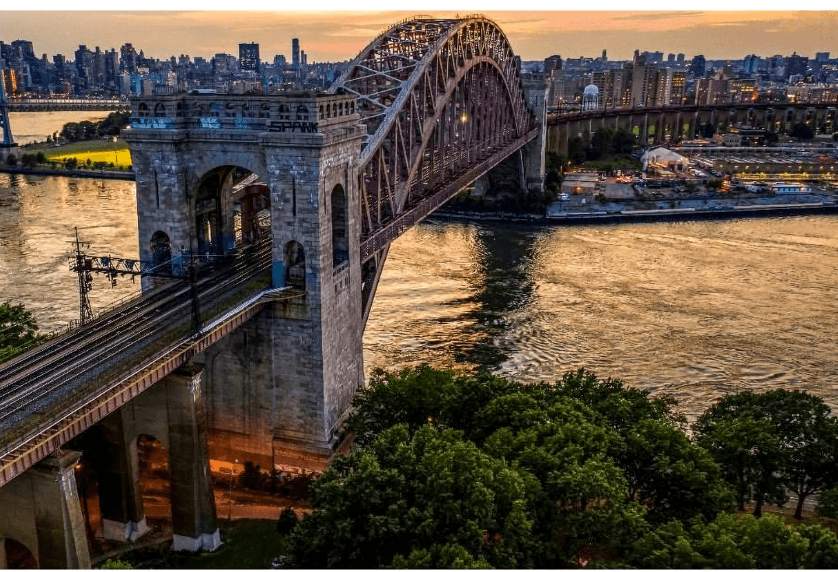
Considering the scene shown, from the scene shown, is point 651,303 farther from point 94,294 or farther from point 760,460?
point 94,294

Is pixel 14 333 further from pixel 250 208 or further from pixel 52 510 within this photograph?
pixel 52 510

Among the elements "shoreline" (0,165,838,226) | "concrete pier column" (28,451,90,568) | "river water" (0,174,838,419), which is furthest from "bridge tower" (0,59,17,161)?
"concrete pier column" (28,451,90,568)

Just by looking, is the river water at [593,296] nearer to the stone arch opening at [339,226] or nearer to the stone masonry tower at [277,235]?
the stone arch opening at [339,226]

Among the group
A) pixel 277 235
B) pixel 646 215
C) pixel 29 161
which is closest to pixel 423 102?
pixel 277 235

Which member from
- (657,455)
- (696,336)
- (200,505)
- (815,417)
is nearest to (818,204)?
(696,336)

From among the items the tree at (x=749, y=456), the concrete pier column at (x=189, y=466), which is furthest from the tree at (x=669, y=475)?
the concrete pier column at (x=189, y=466)

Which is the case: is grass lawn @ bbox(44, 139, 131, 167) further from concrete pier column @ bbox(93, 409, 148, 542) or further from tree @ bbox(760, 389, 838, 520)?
tree @ bbox(760, 389, 838, 520)

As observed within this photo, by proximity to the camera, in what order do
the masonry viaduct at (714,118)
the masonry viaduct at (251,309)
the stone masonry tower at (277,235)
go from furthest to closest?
the masonry viaduct at (714,118) < the stone masonry tower at (277,235) < the masonry viaduct at (251,309)
